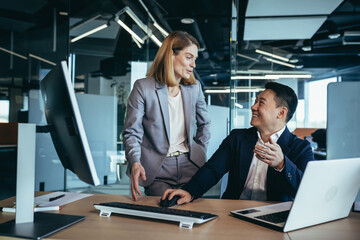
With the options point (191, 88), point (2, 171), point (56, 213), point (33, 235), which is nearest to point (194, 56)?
point (191, 88)

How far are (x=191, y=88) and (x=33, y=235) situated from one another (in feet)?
4.48

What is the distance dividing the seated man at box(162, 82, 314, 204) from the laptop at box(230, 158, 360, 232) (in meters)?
0.42

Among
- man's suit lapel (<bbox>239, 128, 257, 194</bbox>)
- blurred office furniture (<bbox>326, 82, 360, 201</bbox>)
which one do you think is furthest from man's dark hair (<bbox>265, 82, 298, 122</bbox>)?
blurred office furniture (<bbox>326, 82, 360, 201</bbox>)

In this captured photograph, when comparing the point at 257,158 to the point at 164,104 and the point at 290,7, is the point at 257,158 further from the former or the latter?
the point at 290,7

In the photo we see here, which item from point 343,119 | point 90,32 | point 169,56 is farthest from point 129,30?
point 343,119

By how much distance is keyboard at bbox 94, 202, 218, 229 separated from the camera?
1116mm

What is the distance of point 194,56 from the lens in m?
2.08

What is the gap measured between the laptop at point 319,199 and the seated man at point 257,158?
419 millimetres

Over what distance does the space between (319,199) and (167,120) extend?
1.06 metres

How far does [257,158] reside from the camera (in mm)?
1829

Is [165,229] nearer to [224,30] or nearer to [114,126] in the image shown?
[114,126]

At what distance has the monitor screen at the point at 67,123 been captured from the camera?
959 millimetres

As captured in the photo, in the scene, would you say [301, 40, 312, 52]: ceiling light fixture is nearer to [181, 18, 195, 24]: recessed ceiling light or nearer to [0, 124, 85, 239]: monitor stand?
[181, 18, 195, 24]: recessed ceiling light

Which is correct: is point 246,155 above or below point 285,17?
below
